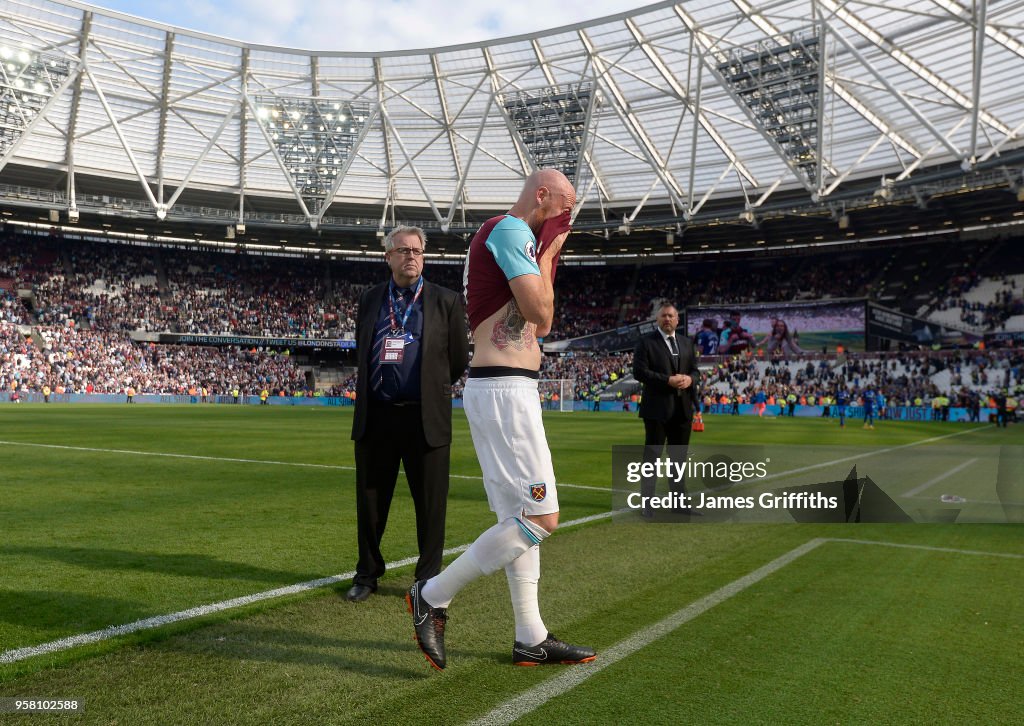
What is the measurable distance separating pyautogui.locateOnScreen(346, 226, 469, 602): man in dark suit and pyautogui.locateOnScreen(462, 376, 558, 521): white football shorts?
1064 millimetres

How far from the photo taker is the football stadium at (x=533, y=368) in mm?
3303

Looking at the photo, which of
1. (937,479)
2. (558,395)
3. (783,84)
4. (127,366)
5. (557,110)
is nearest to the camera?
(937,479)

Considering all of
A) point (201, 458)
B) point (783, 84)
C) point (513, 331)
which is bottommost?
point (201, 458)

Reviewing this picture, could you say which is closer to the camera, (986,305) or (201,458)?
(201,458)

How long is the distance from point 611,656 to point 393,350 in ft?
6.78

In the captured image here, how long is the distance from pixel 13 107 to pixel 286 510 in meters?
36.9

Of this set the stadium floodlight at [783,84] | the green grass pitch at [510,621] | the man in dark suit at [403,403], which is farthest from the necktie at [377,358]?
the stadium floodlight at [783,84]

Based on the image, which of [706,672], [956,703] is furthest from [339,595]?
[956,703]

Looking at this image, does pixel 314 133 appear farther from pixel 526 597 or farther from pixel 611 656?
pixel 611 656

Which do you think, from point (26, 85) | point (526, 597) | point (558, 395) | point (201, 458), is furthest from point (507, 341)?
point (558, 395)

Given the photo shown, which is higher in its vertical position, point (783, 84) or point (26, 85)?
Answer: point (26, 85)

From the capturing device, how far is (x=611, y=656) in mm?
3400

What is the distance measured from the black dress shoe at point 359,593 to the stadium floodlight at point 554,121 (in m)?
32.7

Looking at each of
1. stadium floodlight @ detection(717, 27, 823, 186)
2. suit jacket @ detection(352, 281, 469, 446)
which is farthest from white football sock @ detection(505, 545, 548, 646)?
stadium floodlight @ detection(717, 27, 823, 186)
